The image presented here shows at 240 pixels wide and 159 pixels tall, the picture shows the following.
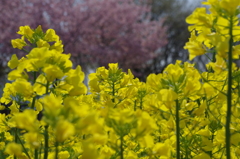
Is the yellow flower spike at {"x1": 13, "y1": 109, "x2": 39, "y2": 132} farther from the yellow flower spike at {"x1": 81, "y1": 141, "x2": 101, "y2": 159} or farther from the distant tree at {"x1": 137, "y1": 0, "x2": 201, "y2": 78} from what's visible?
the distant tree at {"x1": 137, "y1": 0, "x2": 201, "y2": 78}

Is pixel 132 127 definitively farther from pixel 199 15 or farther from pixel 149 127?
pixel 199 15

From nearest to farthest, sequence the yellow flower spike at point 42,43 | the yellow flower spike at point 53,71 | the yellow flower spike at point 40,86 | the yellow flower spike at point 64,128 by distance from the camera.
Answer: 1. the yellow flower spike at point 64,128
2. the yellow flower spike at point 53,71
3. the yellow flower spike at point 40,86
4. the yellow flower spike at point 42,43

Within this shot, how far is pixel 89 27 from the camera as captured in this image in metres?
15.0

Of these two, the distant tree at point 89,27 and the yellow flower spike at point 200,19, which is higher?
the distant tree at point 89,27

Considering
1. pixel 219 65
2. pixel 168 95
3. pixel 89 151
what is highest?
pixel 219 65

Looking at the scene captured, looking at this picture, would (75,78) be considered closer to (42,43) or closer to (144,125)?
(144,125)

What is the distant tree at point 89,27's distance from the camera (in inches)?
540

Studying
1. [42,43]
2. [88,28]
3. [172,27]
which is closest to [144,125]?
[42,43]

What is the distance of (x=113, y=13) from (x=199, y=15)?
14944 mm

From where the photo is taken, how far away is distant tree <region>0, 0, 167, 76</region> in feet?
45.0

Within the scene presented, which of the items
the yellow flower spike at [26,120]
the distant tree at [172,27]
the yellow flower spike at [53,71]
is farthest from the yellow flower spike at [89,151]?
the distant tree at [172,27]

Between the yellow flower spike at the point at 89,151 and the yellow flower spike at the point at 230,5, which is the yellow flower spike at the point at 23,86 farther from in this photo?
the yellow flower spike at the point at 230,5

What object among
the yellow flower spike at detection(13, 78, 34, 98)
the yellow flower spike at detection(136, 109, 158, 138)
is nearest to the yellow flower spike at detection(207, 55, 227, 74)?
the yellow flower spike at detection(136, 109, 158, 138)

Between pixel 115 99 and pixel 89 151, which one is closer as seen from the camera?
pixel 89 151
